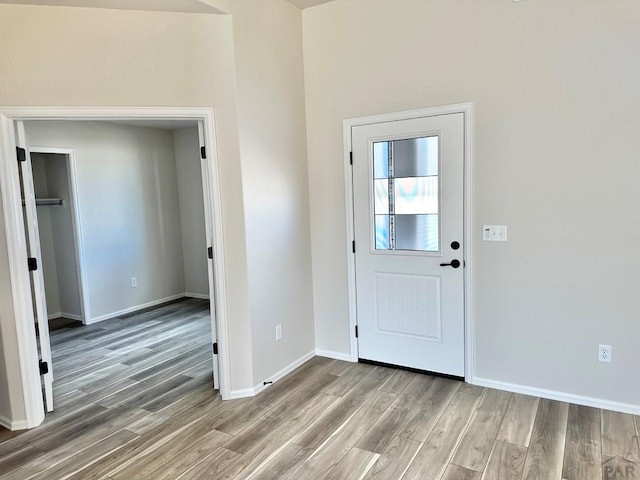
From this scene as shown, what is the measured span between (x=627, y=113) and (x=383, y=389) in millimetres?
2488

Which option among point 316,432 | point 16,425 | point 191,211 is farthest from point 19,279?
point 191,211

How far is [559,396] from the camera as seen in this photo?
117 inches

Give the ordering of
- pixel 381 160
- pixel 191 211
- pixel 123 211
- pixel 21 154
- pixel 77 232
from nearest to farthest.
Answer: pixel 21 154 < pixel 381 160 < pixel 77 232 < pixel 123 211 < pixel 191 211

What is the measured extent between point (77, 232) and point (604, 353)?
5.51 metres

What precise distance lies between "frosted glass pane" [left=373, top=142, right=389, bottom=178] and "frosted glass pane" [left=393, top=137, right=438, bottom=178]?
2.7 inches

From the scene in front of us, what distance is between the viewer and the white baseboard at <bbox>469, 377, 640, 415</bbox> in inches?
110

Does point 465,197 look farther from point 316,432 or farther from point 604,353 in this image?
point 316,432

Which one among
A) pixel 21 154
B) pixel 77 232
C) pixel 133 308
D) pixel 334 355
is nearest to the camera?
pixel 21 154

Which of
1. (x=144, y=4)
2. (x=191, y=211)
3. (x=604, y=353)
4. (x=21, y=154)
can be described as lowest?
(x=604, y=353)

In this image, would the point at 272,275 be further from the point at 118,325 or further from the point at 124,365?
the point at 118,325

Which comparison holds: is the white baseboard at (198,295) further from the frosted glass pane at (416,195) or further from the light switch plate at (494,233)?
the light switch plate at (494,233)

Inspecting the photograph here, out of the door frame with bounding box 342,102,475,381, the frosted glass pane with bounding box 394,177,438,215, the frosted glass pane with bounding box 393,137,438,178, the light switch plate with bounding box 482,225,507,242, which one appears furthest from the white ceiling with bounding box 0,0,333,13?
the light switch plate with bounding box 482,225,507,242

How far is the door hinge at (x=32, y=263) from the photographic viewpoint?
9.48ft

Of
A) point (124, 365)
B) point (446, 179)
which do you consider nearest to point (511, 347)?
point (446, 179)
